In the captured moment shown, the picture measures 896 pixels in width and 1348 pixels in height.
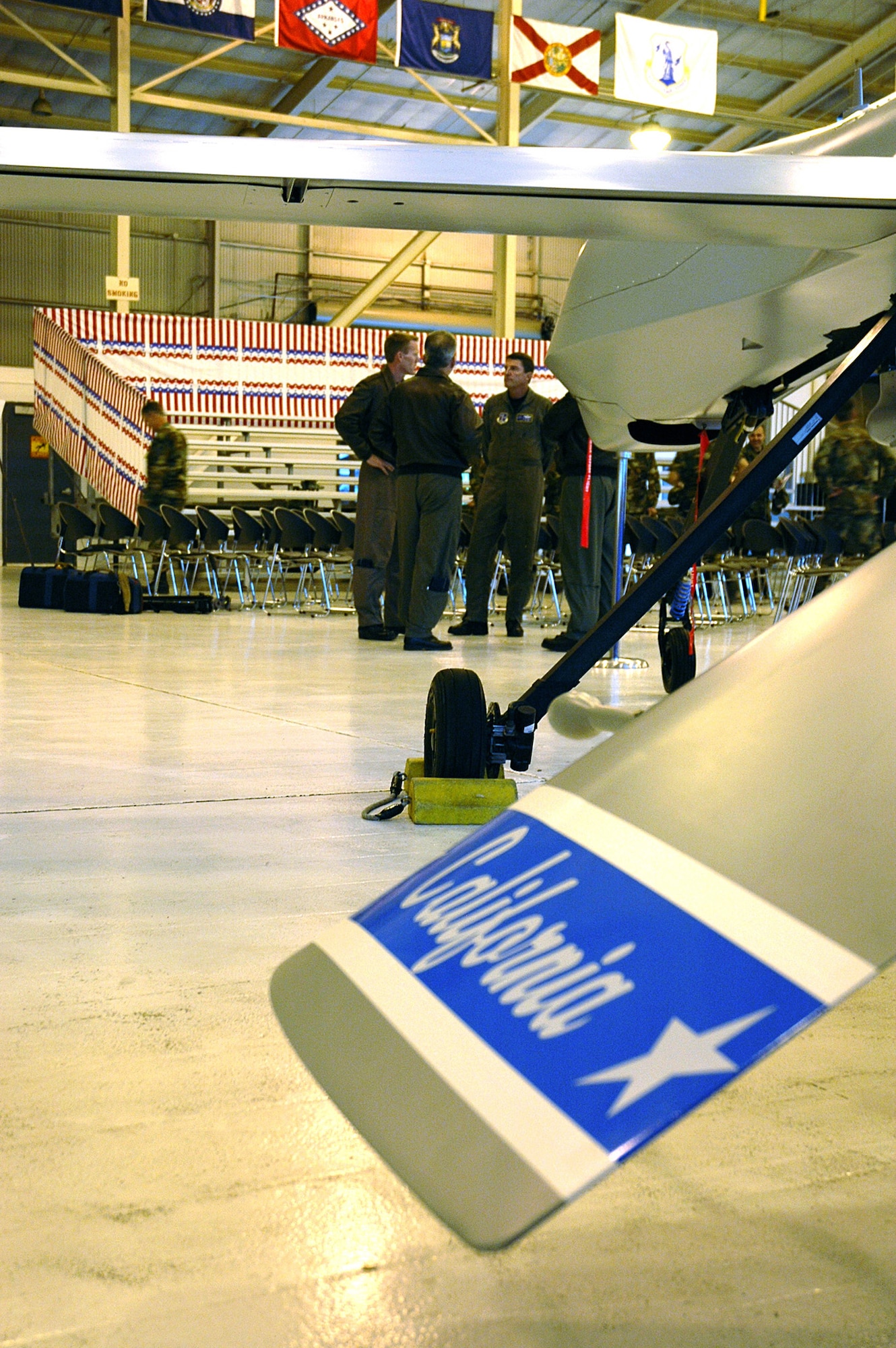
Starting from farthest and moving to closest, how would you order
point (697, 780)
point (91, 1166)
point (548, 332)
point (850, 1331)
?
point (548, 332), point (91, 1166), point (850, 1331), point (697, 780)

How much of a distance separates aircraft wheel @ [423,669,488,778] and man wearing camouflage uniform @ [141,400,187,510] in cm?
918

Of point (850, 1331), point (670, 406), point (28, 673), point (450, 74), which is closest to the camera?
point (850, 1331)

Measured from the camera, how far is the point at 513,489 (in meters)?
8.83

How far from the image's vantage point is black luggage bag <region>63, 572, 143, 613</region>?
10719 mm

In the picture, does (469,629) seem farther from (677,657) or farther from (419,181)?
(419,181)

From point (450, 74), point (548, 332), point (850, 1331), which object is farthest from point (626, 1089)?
point (450, 74)

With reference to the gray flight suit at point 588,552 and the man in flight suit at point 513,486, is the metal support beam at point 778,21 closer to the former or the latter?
the man in flight suit at point 513,486

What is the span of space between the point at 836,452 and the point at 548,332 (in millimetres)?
2377

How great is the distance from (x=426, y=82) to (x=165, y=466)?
9729 millimetres

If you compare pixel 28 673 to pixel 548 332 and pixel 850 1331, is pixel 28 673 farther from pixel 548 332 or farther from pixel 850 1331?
pixel 850 1331

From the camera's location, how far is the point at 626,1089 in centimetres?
63

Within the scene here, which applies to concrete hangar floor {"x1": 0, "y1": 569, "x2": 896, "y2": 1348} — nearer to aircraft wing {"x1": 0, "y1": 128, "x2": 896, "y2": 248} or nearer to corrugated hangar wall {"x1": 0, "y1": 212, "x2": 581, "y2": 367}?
aircraft wing {"x1": 0, "y1": 128, "x2": 896, "y2": 248}

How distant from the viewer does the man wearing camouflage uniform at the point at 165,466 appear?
11688 mm

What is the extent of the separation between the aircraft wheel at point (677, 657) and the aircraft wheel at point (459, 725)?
4.32 feet
